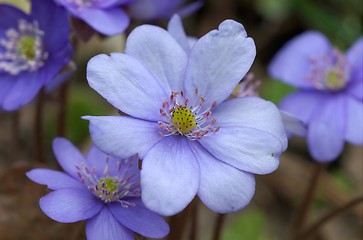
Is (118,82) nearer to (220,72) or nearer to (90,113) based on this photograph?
(220,72)

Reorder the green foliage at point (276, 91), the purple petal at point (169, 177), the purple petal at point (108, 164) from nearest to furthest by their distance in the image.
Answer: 1. the purple petal at point (169, 177)
2. the purple petal at point (108, 164)
3. the green foliage at point (276, 91)

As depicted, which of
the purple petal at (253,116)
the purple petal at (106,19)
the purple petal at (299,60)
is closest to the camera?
the purple petal at (253,116)

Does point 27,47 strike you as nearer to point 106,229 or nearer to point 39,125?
point 39,125

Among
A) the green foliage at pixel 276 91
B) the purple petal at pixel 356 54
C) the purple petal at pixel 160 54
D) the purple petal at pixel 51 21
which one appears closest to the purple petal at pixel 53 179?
the purple petal at pixel 160 54

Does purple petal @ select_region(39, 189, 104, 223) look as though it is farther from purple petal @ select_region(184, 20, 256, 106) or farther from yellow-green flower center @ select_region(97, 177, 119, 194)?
purple petal @ select_region(184, 20, 256, 106)

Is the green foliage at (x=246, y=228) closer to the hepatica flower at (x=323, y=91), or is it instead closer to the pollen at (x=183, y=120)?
the hepatica flower at (x=323, y=91)

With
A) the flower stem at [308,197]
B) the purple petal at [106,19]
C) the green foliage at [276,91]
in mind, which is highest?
the purple petal at [106,19]
